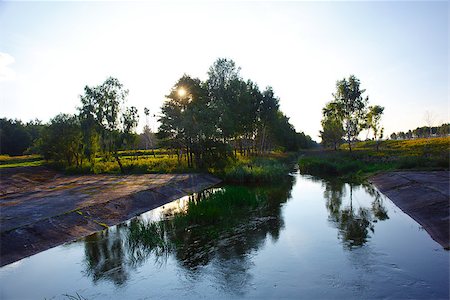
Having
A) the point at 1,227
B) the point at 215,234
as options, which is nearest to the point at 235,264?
the point at 215,234

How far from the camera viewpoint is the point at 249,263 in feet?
41.7

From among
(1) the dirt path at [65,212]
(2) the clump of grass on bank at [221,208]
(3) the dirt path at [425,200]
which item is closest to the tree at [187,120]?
(1) the dirt path at [65,212]

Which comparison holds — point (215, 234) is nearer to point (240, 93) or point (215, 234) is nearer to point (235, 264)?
point (235, 264)

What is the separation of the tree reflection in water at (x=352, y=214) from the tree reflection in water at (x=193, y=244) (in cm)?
371

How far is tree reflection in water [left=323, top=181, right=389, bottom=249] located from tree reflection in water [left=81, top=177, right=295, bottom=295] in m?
3.71

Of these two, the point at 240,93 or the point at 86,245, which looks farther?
the point at 240,93

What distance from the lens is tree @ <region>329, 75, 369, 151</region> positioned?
6725cm

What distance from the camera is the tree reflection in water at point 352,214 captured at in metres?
15.9

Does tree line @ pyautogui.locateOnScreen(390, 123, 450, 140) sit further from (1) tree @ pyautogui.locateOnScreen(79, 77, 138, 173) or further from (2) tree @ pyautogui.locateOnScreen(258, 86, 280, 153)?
(1) tree @ pyautogui.locateOnScreen(79, 77, 138, 173)

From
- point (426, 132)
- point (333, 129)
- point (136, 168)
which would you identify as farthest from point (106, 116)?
point (426, 132)

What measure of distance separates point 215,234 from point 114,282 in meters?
6.35

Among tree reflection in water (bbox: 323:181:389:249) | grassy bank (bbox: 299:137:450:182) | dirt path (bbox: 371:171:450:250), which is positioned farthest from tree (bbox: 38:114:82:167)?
dirt path (bbox: 371:171:450:250)

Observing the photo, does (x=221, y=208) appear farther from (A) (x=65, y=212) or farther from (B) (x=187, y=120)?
(B) (x=187, y=120)

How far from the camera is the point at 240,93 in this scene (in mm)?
52094
